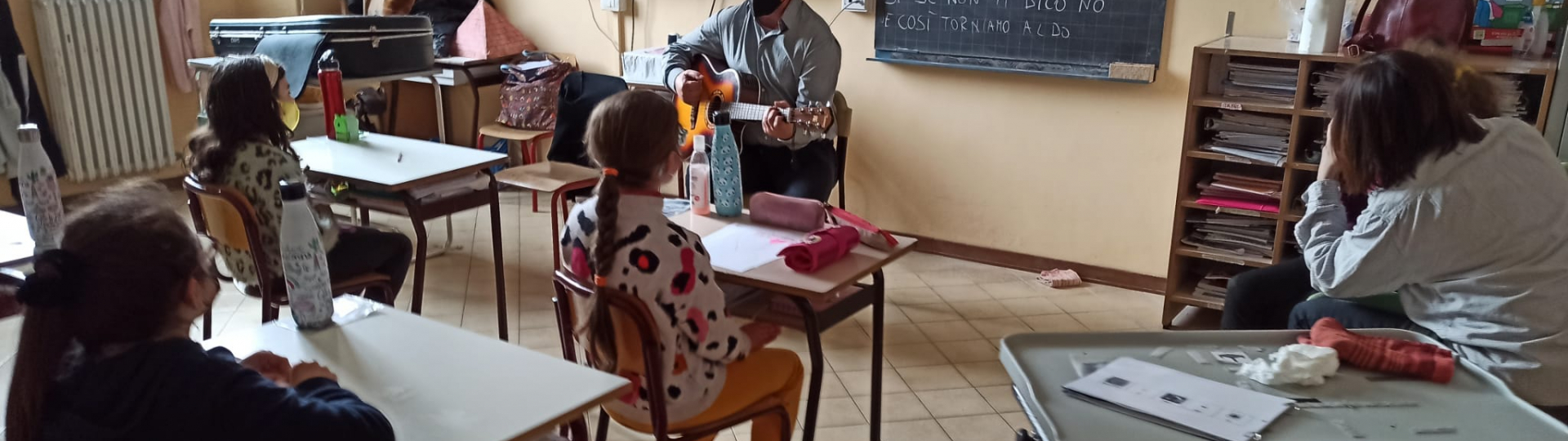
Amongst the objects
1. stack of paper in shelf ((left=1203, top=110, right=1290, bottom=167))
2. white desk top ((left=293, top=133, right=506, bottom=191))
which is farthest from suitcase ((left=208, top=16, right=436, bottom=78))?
stack of paper in shelf ((left=1203, top=110, right=1290, bottom=167))

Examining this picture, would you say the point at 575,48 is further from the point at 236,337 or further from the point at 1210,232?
the point at 236,337

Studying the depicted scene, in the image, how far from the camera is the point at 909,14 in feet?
13.1

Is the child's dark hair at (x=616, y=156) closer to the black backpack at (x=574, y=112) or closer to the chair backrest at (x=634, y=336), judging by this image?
the chair backrest at (x=634, y=336)

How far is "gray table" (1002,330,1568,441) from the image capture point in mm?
1383

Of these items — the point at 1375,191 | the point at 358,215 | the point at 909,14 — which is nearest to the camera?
the point at 1375,191

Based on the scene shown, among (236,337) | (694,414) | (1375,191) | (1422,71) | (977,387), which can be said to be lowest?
(977,387)

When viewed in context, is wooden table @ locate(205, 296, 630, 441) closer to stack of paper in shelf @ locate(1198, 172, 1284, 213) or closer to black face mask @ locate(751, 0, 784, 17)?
black face mask @ locate(751, 0, 784, 17)

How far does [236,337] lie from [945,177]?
116 inches

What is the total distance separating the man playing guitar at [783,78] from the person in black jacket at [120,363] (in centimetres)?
239

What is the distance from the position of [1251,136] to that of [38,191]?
3105 millimetres

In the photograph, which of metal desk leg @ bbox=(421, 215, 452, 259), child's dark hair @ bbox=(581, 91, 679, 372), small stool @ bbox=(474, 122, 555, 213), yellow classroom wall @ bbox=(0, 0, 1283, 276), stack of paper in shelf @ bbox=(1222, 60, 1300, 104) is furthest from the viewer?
small stool @ bbox=(474, 122, 555, 213)

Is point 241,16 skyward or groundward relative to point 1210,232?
skyward

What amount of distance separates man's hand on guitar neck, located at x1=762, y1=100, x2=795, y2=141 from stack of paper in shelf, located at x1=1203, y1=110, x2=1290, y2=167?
129 cm

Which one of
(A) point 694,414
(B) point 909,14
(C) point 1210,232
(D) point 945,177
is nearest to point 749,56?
(B) point 909,14
